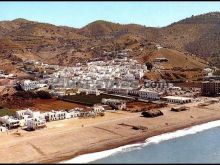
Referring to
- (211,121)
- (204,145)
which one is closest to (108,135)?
(204,145)

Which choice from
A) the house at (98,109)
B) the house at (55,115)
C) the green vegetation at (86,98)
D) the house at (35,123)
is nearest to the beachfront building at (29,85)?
the green vegetation at (86,98)

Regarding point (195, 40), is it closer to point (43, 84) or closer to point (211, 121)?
point (43, 84)

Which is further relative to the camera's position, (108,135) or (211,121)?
(211,121)

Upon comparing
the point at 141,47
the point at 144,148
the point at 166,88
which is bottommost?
the point at 144,148

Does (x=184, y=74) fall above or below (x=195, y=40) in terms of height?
below

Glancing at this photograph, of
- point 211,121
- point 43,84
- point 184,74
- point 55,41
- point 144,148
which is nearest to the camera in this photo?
point 144,148

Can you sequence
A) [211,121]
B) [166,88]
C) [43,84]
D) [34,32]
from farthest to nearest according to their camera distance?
[34,32], [43,84], [166,88], [211,121]

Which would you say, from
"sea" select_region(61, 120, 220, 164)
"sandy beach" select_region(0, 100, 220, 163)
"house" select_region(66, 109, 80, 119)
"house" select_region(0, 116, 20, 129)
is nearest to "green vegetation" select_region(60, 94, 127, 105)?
"house" select_region(66, 109, 80, 119)

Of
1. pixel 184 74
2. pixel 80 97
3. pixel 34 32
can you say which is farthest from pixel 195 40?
pixel 80 97
